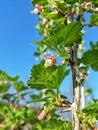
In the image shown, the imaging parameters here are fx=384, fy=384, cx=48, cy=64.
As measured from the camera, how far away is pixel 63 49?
7.13 ft

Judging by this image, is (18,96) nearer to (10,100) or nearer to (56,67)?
(10,100)

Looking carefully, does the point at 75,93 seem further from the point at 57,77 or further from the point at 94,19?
the point at 94,19

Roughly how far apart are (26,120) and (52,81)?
322 centimetres

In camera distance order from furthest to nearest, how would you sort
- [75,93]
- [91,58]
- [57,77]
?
[91,58], [57,77], [75,93]

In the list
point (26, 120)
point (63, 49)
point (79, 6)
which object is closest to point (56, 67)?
point (63, 49)

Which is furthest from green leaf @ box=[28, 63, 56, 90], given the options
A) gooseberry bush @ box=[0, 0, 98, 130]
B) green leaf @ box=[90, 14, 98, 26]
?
green leaf @ box=[90, 14, 98, 26]

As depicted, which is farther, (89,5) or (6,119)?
(6,119)

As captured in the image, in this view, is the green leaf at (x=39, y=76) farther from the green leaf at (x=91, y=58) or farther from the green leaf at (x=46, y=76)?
the green leaf at (x=91, y=58)

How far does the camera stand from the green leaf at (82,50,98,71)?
224cm

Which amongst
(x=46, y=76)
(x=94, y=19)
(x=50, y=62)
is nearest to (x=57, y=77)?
(x=46, y=76)

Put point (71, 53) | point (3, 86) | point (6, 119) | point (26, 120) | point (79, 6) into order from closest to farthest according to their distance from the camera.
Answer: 1. point (71, 53)
2. point (79, 6)
3. point (26, 120)
4. point (6, 119)
5. point (3, 86)

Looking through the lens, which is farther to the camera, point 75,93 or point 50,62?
point 50,62

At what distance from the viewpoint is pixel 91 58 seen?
2.25m

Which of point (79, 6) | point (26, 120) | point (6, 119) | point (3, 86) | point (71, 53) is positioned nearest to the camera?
point (71, 53)
